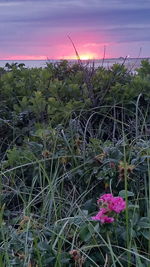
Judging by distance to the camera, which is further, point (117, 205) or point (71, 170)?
point (71, 170)

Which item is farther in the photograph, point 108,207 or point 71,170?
point 71,170

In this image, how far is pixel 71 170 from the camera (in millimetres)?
2752

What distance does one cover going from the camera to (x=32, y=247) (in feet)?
7.22

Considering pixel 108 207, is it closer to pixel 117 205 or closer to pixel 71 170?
pixel 117 205

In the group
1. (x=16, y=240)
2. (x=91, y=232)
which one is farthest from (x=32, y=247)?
(x=91, y=232)

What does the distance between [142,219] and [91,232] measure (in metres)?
0.29

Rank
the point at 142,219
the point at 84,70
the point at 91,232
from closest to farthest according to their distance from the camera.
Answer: the point at 91,232
the point at 142,219
the point at 84,70

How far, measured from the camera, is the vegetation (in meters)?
2.19

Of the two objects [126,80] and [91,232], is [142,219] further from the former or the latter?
[126,80]

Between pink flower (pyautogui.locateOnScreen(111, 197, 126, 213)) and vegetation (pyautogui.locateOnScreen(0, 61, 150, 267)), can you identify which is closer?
pink flower (pyautogui.locateOnScreen(111, 197, 126, 213))

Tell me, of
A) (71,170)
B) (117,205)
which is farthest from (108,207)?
(71,170)

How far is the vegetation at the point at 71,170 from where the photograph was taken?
2.19 m

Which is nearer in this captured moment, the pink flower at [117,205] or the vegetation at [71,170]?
the pink flower at [117,205]

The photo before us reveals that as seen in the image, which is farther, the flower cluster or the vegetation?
the vegetation
